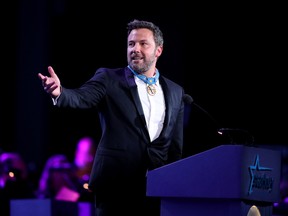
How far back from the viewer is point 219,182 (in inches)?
127

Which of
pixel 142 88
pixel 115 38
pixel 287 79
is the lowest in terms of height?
pixel 142 88

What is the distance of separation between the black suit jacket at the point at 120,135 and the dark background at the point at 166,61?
4.83m

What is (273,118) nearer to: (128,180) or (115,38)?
(115,38)

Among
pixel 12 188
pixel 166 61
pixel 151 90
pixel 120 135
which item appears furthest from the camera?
pixel 166 61

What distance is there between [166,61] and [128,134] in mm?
5905

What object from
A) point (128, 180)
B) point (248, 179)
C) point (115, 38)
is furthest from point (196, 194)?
point (115, 38)

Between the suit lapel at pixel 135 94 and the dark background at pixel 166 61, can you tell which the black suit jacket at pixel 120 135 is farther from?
the dark background at pixel 166 61

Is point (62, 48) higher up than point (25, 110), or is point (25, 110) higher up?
point (62, 48)

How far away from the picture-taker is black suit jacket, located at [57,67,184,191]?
3.78 meters

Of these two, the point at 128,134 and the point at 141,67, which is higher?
the point at 141,67

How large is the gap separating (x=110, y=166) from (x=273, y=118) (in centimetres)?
622

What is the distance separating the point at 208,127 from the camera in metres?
9.52

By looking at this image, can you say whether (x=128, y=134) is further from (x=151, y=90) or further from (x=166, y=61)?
(x=166, y=61)

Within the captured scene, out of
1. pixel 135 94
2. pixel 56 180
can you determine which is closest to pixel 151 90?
pixel 135 94
